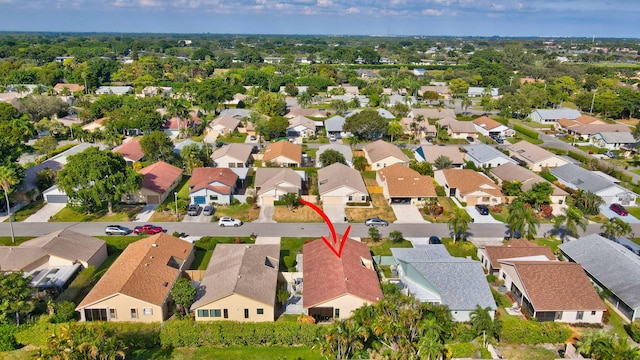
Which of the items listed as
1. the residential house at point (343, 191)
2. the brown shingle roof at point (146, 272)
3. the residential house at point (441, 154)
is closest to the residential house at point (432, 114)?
the residential house at point (441, 154)

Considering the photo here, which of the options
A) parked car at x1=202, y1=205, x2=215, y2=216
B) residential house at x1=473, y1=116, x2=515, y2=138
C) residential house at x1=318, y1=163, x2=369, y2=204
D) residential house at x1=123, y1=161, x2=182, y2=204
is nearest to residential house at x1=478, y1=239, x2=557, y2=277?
residential house at x1=318, y1=163, x2=369, y2=204

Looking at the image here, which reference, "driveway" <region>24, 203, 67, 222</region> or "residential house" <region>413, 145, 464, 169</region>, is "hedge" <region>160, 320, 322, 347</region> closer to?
"driveway" <region>24, 203, 67, 222</region>

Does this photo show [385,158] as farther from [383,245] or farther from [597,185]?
[597,185]

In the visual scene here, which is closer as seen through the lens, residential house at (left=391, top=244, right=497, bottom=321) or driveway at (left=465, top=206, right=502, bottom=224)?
residential house at (left=391, top=244, right=497, bottom=321)

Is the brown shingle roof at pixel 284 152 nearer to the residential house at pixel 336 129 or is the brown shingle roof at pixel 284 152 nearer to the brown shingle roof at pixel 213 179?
the brown shingle roof at pixel 213 179

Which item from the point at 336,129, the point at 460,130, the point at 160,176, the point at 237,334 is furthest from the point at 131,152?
the point at 460,130

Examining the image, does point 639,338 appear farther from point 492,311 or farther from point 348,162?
point 348,162

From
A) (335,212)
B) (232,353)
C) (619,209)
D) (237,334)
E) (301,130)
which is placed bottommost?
(232,353)
